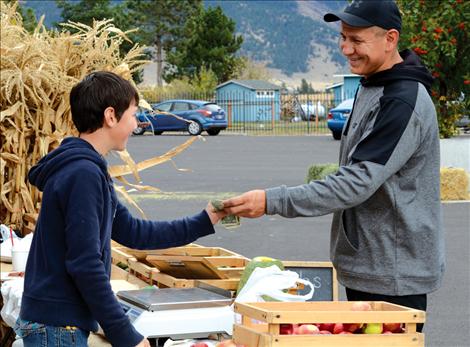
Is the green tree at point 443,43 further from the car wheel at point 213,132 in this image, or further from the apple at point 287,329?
the car wheel at point 213,132

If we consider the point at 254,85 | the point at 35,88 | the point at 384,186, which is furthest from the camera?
the point at 254,85

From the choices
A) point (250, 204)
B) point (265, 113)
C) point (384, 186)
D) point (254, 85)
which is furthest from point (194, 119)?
point (384, 186)

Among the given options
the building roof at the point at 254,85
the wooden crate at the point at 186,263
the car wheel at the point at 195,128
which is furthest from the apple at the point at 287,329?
the building roof at the point at 254,85

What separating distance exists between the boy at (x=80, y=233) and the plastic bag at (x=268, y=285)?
864 mm

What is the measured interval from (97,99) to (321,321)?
112 cm

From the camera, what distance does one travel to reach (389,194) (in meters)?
3.89

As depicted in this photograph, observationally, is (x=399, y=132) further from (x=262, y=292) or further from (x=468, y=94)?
(x=468, y=94)

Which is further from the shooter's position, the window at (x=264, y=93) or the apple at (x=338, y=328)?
the window at (x=264, y=93)

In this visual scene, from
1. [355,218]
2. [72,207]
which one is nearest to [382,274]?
[355,218]

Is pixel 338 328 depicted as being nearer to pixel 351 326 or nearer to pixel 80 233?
pixel 351 326

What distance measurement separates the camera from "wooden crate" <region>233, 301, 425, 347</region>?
344 cm

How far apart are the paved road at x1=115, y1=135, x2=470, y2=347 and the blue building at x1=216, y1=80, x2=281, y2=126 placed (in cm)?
1950

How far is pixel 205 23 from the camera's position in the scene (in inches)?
2687

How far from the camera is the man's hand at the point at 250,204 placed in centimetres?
400
